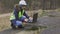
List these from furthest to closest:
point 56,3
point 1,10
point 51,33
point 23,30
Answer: point 1,10 < point 56,3 < point 23,30 < point 51,33

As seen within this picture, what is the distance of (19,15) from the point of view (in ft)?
29.2

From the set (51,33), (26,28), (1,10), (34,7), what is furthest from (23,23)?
(1,10)

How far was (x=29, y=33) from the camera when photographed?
7.72 metres

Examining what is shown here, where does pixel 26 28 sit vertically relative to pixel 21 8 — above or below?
below

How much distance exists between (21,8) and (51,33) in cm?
182

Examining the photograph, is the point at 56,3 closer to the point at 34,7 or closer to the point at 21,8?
the point at 34,7

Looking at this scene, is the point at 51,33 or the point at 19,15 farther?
the point at 19,15

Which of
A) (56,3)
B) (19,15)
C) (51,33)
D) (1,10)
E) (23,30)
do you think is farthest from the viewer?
(1,10)

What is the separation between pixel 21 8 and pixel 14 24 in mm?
651

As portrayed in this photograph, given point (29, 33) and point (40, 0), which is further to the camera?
point (40, 0)

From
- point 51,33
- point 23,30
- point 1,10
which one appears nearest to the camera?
point 51,33

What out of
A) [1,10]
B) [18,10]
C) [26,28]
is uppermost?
[18,10]

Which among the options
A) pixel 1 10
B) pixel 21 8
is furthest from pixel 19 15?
pixel 1 10

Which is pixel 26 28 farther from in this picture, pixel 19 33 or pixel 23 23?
pixel 19 33
